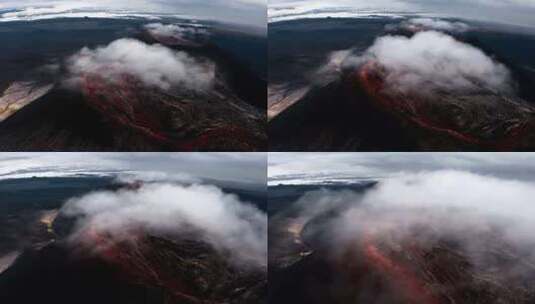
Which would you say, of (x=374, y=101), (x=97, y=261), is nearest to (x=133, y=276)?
(x=97, y=261)

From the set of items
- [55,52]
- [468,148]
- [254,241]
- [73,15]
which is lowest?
[254,241]

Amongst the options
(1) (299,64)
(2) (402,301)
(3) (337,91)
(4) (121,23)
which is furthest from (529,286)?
(4) (121,23)

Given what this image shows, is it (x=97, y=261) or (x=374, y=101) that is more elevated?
(x=374, y=101)

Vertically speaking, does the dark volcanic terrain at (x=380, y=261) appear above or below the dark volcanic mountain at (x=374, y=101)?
below

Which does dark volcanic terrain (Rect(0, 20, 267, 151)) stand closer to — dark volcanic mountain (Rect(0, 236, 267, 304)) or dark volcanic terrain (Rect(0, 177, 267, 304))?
dark volcanic terrain (Rect(0, 177, 267, 304))

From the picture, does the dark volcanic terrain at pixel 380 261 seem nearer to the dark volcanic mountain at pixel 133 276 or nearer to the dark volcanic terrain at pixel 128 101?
the dark volcanic mountain at pixel 133 276

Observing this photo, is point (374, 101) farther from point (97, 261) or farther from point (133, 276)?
point (97, 261)

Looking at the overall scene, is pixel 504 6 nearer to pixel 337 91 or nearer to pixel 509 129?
pixel 509 129

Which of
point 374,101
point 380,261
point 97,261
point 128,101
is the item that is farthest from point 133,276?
point 374,101

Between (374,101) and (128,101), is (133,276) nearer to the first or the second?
(128,101)

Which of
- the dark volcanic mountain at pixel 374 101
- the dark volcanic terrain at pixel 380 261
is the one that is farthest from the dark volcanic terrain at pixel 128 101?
the dark volcanic terrain at pixel 380 261

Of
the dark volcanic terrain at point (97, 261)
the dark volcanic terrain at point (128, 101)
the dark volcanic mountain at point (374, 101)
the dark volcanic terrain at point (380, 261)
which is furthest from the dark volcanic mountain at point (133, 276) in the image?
the dark volcanic mountain at point (374, 101)
